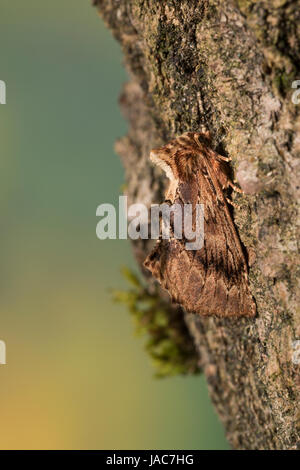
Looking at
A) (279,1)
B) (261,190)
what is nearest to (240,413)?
(261,190)

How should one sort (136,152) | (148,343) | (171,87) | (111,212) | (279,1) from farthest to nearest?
(148,343) → (136,152) → (111,212) → (171,87) → (279,1)

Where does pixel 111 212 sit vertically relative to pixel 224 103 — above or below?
below

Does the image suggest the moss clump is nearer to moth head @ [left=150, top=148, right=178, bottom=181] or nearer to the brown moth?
the brown moth

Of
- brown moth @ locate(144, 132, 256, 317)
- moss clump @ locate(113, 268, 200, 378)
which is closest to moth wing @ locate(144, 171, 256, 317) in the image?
brown moth @ locate(144, 132, 256, 317)

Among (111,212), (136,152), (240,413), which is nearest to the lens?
(240,413)

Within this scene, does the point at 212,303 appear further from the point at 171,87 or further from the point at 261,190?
the point at 171,87
